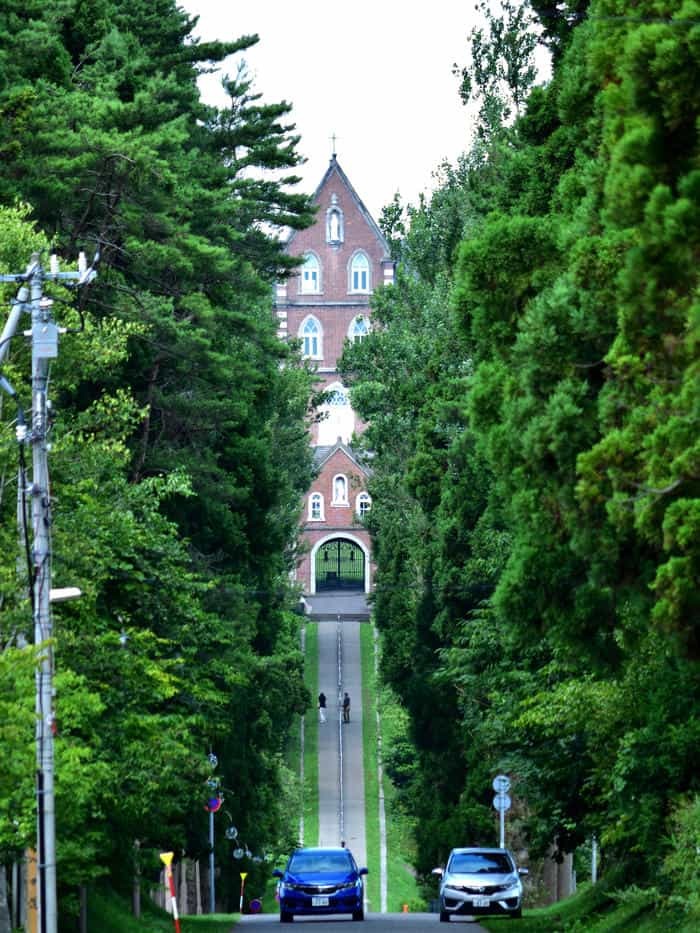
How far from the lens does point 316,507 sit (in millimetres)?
120750

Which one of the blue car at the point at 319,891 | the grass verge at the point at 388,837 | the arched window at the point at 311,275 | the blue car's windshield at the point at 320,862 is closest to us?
the blue car at the point at 319,891

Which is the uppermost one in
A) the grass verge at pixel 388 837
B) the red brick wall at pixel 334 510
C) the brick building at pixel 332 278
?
the brick building at pixel 332 278

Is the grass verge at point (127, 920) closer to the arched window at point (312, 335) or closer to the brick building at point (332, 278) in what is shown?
the brick building at point (332, 278)

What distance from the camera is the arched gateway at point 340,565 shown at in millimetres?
119625

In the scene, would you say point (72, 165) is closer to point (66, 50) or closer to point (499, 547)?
point (66, 50)

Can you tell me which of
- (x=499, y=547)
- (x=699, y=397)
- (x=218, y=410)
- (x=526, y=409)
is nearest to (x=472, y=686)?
(x=499, y=547)

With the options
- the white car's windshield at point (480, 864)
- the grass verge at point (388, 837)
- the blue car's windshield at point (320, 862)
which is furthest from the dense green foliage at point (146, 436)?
the grass verge at point (388, 837)

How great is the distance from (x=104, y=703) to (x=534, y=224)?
395 inches

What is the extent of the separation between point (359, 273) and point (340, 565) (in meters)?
19.3

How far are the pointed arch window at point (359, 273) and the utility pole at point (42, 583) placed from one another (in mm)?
103897

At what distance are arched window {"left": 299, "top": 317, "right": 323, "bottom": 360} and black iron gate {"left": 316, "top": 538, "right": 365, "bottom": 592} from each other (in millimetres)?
14037

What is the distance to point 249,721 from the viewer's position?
5219 cm

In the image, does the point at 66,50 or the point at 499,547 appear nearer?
the point at 499,547

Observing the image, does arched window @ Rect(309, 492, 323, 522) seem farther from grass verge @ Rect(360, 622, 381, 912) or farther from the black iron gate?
grass verge @ Rect(360, 622, 381, 912)
